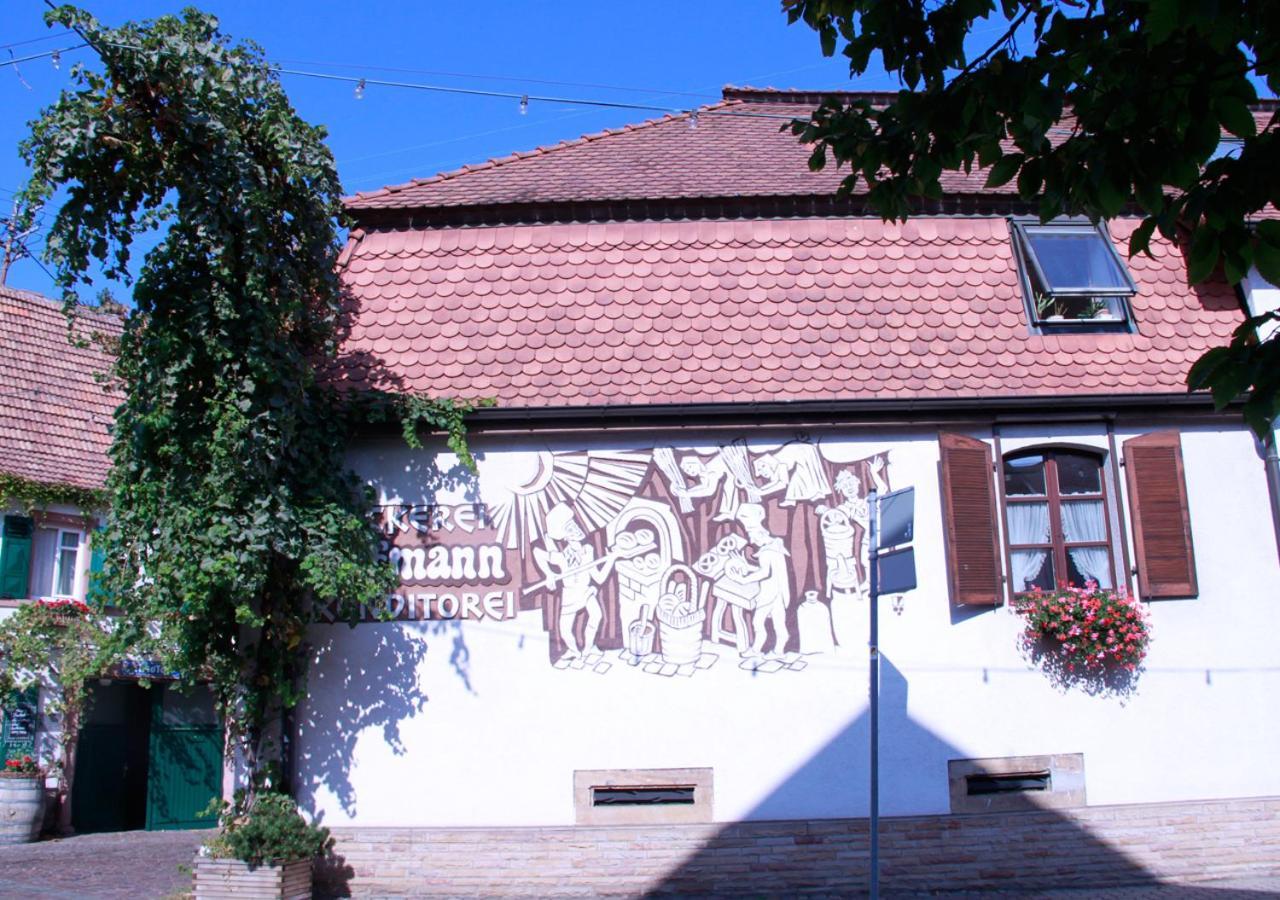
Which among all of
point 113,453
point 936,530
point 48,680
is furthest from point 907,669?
point 48,680

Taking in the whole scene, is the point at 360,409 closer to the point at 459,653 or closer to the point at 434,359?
the point at 434,359

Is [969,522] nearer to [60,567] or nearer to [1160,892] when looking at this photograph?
[1160,892]

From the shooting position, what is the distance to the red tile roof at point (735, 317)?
34.9 ft

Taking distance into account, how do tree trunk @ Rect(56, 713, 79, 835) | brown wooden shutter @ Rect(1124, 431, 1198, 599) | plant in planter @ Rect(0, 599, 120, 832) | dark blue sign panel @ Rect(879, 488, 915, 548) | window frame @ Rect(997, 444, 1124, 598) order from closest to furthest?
1. dark blue sign panel @ Rect(879, 488, 915, 548)
2. brown wooden shutter @ Rect(1124, 431, 1198, 599)
3. window frame @ Rect(997, 444, 1124, 598)
4. plant in planter @ Rect(0, 599, 120, 832)
5. tree trunk @ Rect(56, 713, 79, 835)

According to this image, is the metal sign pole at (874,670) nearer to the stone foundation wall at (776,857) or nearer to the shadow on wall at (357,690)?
the stone foundation wall at (776,857)

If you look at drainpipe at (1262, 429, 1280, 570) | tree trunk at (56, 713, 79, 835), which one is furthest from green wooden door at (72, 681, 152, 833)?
drainpipe at (1262, 429, 1280, 570)

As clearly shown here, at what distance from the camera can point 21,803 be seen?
54.9 feet

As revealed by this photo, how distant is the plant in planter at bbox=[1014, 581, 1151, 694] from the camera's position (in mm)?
9797

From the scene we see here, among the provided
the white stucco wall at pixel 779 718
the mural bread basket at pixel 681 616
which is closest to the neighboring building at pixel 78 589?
the white stucco wall at pixel 779 718

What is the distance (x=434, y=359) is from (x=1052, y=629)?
5983 millimetres

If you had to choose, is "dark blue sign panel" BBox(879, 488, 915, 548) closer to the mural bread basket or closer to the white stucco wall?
the white stucco wall

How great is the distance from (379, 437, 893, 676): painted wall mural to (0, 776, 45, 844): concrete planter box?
33.0 ft

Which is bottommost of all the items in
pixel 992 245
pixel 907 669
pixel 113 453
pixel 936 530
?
pixel 907 669

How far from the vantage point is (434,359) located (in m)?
10.9
